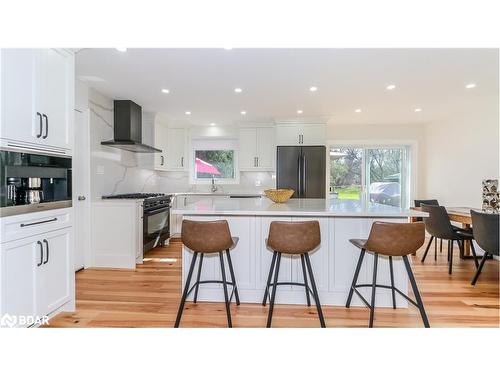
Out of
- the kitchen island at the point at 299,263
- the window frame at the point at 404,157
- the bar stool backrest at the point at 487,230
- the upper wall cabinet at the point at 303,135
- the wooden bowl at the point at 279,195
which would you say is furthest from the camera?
the window frame at the point at 404,157

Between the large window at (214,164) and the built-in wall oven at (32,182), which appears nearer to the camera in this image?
the built-in wall oven at (32,182)

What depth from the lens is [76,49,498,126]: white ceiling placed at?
8.35 ft

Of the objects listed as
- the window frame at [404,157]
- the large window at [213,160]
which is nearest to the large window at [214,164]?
the large window at [213,160]

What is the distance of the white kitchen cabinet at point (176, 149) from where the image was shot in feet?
17.7

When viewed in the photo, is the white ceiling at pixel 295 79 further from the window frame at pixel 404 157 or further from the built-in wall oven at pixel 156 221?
the built-in wall oven at pixel 156 221

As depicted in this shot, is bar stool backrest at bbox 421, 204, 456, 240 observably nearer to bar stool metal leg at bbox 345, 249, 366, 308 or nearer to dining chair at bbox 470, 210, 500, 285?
dining chair at bbox 470, 210, 500, 285

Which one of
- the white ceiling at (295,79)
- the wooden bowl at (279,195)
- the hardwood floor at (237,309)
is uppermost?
the white ceiling at (295,79)

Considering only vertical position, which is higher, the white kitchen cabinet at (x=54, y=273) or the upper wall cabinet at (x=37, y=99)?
the upper wall cabinet at (x=37, y=99)

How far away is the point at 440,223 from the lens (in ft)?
11.8

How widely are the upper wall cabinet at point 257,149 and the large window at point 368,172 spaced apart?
152cm

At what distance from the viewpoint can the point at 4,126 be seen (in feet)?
5.31

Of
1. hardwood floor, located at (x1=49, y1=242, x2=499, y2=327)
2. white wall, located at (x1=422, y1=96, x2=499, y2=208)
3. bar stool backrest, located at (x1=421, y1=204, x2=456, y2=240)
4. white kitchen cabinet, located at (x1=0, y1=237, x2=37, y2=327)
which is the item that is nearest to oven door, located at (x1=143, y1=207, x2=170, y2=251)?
hardwood floor, located at (x1=49, y1=242, x2=499, y2=327)
